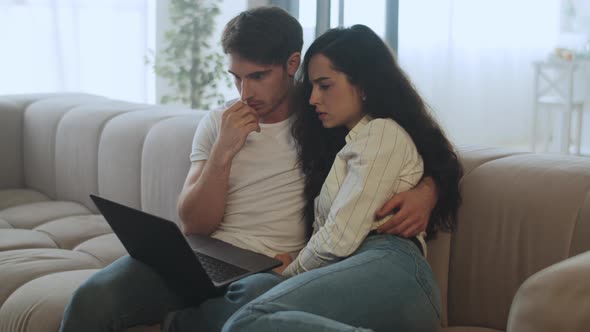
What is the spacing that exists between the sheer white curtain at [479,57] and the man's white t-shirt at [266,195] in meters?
2.75

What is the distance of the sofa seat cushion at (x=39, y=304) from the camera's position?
164 centimetres

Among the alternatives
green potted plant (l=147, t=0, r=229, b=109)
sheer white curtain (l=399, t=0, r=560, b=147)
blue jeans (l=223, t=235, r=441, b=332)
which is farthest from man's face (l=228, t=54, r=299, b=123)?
sheer white curtain (l=399, t=0, r=560, b=147)

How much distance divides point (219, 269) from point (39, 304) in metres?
0.47

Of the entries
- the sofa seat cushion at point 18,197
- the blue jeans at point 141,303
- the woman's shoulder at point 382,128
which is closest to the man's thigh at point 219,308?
the blue jeans at point 141,303

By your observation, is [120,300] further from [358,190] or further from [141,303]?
[358,190]

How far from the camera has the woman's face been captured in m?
1.62

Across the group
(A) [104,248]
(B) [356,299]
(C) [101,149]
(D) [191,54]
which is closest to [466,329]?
(B) [356,299]

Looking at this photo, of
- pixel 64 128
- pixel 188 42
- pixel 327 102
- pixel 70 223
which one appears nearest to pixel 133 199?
pixel 70 223

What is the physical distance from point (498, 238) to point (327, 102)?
0.49 metres

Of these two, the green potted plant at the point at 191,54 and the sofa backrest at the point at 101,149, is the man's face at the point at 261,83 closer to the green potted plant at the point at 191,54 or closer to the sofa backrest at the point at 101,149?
the sofa backrest at the point at 101,149

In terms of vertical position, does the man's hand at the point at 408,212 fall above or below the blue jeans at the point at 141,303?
above

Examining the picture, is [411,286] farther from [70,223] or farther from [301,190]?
[70,223]

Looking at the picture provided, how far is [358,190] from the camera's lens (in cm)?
144

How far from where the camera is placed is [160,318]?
1.55m
